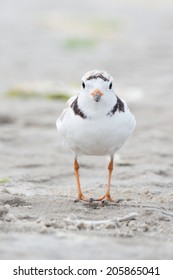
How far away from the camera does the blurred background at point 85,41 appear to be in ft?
36.8

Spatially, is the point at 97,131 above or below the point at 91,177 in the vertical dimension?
above

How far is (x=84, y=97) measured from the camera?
5.38 m

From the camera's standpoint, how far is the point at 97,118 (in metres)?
5.32

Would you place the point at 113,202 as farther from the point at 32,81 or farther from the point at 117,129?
the point at 32,81

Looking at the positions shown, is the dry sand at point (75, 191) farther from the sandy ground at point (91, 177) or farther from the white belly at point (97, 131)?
the white belly at point (97, 131)

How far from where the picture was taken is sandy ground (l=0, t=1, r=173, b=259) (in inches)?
167

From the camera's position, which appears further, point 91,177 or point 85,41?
point 85,41

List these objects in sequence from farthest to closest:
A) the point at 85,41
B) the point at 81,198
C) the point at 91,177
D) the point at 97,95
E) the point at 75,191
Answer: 1. the point at 85,41
2. the point at 91,177
3. the point at 75,191
4. the point at 81,198
5. the point at 97,95

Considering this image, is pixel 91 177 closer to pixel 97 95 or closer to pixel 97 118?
pixel 97 118

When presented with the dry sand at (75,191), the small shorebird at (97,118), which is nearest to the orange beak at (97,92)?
the small shorebird at (97,118)

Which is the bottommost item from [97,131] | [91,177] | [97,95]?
[91,177]

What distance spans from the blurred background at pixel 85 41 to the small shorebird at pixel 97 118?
15.3 ft

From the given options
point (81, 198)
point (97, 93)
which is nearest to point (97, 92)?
point (97, 93)

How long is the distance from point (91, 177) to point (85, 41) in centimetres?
655
